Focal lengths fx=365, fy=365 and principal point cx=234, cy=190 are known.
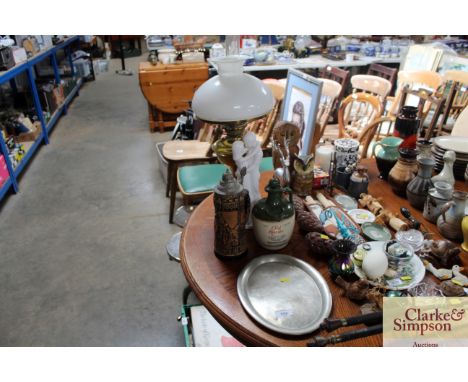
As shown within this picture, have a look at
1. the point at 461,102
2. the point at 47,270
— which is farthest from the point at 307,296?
the point at 461,102

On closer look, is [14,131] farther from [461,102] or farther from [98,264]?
[461,102]

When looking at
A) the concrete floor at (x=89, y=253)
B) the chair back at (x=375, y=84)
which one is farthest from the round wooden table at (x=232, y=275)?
the chair back at (x=375, y=84)

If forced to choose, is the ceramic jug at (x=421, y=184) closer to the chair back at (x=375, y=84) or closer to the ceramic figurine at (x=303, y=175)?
the ceramic figurine at (x=303, y=175)

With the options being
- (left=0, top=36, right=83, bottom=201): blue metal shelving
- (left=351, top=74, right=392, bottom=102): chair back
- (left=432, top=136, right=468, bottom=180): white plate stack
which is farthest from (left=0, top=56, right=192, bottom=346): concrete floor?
(left=351, top=74, right=392, bottom=102): chair back

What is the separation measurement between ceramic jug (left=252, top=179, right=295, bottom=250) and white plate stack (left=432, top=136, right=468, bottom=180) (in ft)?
2.83

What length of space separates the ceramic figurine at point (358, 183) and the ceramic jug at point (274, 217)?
0.44 m

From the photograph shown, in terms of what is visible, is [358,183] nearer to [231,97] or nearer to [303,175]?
[303,175]

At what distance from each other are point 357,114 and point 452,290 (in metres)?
2.73

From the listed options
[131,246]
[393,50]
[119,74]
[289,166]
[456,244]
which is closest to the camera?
[456,244]

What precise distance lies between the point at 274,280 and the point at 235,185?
1.01ft

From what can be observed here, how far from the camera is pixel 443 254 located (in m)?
1.13

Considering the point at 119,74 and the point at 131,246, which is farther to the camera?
the point at 119,74

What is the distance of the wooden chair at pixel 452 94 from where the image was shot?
297 centimetres

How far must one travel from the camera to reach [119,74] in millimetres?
7742
